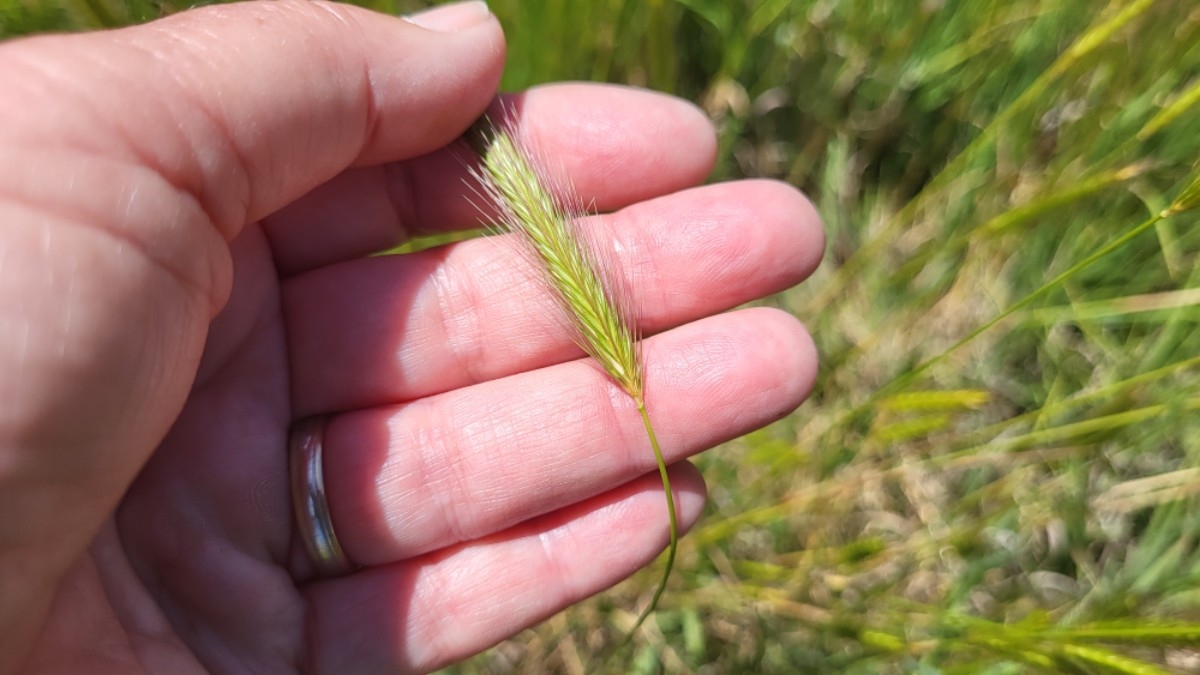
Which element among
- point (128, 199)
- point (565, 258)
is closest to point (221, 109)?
point (128, 199)

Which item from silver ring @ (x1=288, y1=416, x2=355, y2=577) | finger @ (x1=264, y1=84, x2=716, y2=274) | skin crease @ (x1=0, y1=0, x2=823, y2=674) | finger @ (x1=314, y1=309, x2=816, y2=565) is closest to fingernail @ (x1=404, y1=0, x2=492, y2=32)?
skin crease @ (x1=0, y1=0, x2=823, y2=674)

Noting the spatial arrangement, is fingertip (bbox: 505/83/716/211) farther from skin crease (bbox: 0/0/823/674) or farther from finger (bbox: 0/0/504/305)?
finger (bbox: 0/0/504/305)

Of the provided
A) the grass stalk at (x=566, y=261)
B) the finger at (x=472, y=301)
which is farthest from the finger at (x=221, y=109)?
the finger at (x=472, y=301)

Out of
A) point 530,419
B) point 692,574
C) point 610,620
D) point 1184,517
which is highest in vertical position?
point 530,419

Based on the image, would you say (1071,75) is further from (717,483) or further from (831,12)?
(717,483)

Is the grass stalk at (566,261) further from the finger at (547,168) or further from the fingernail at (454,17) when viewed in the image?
the fingernail at (454,17)

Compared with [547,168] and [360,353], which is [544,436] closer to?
[360,353]

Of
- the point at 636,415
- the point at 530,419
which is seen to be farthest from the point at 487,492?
the point at 636,415
